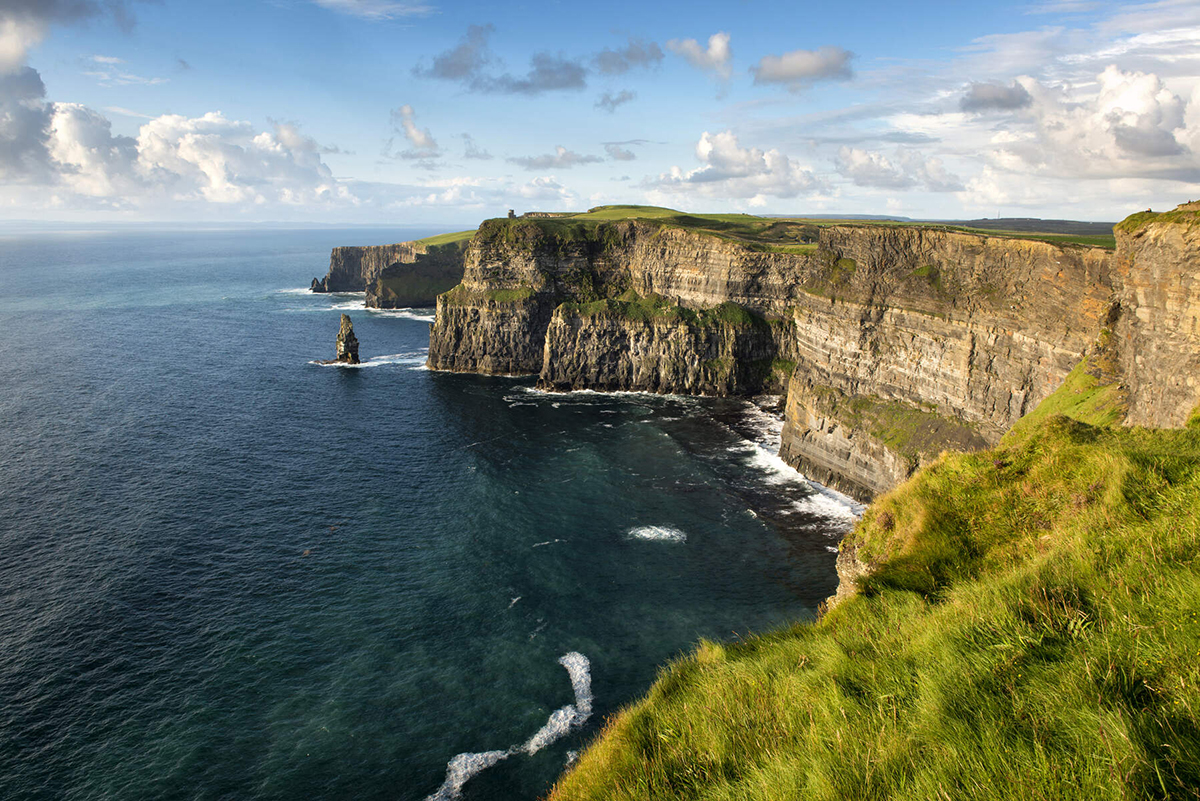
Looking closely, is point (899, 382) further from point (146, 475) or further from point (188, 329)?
point (188, 329)

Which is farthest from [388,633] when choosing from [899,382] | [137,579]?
[899,382]

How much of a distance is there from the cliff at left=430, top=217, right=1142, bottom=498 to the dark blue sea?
10365 millimetres

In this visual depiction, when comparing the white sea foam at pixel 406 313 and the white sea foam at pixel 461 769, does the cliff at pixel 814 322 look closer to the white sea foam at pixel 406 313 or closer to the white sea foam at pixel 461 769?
the white sea foam at pixel 461 769

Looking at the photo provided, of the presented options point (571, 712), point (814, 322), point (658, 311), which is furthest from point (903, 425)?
point (658, 311)

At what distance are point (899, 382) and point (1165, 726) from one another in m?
61.9

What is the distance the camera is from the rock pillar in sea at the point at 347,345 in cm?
12438

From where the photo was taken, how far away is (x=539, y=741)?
35062 mm

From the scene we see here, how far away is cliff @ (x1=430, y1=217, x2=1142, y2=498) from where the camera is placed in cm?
5269

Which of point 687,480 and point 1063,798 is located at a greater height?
point 1063,798

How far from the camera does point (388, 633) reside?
44094 mm

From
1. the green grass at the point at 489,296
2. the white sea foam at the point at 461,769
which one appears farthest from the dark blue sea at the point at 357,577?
the green grass at the point at 489,296

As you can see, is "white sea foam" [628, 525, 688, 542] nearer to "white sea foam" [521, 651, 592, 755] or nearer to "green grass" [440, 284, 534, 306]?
"white sea foam" [521, 651, 592, 755]

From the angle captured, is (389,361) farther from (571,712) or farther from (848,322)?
(571,712)

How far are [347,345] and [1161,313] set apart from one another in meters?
121
